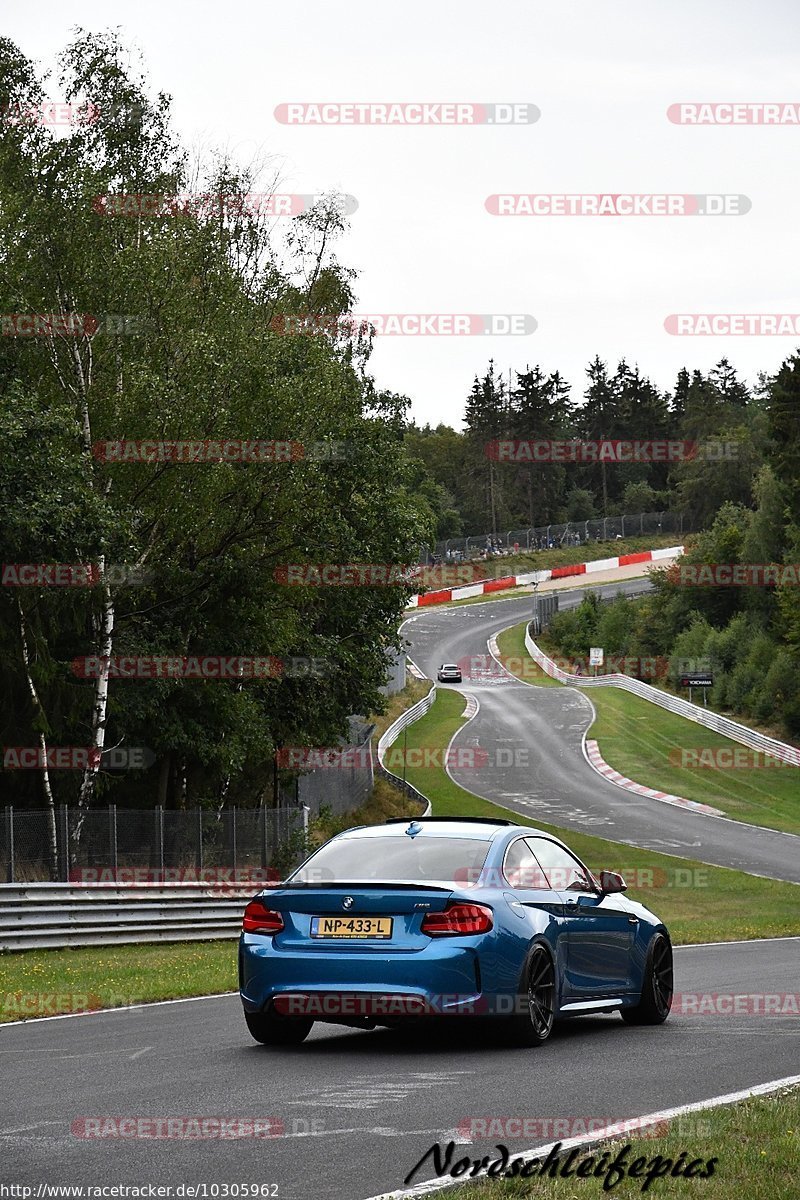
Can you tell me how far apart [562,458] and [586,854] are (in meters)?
111

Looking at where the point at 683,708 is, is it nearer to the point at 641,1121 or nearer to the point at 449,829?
the point at 449,829

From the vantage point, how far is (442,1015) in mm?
9633

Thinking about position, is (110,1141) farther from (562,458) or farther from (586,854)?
(562,458)

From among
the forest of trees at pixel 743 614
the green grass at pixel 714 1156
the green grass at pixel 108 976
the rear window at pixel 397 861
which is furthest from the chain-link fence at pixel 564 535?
the green grass at pixel 714 1156

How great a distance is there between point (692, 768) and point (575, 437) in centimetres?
11526

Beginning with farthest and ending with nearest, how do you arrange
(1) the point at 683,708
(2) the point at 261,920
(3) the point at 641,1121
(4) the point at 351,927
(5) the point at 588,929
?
(1) the point at 683,708
(5) the point at 588,929
(2) the point at 261,920
(4) the point at 351,927
(3) the point at 641,1121

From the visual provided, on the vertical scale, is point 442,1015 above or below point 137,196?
below

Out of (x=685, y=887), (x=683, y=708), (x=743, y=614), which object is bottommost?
(x=685, y=887)

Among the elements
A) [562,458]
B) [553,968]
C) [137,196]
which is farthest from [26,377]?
[562,458]

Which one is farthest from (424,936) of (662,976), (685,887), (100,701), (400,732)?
(400,732)

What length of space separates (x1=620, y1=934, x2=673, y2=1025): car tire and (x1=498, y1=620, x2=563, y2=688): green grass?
75.3 m

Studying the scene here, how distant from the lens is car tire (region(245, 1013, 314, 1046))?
10.3 metres

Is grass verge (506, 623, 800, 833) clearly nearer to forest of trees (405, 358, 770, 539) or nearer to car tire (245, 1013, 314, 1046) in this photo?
car tire (245, 1013, 314, 1046)

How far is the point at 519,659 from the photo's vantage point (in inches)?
3942
